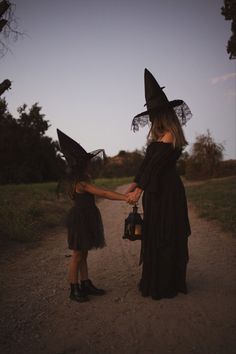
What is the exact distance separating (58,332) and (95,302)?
80 centimetres

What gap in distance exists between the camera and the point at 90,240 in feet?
12.5

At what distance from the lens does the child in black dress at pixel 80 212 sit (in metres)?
3.76

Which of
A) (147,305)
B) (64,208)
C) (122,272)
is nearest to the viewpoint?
(147,305)

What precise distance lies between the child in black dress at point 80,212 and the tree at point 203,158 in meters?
27.3

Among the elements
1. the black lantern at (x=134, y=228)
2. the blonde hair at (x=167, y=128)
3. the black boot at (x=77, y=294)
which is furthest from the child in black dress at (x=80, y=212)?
the blonde hair at (x=167, y=128)

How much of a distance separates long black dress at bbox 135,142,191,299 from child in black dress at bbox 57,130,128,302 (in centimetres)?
41

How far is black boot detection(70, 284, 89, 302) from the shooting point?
12.4 feet

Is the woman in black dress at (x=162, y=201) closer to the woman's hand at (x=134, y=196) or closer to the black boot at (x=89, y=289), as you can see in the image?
the woman's hand at (x=134, y=196)

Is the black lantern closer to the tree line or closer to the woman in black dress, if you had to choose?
the woman in black dress

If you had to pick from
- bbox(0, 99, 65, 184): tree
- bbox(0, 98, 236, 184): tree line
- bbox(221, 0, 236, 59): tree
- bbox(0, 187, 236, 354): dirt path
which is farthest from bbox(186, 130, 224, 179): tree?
bbox(0, 187, 236, 354): dirt path

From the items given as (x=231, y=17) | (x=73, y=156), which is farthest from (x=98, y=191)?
(x=231, y=17)

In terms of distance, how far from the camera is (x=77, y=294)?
381cm

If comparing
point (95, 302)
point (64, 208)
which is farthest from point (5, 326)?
point (64, 208)

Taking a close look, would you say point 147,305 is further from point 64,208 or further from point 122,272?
point 64,208
